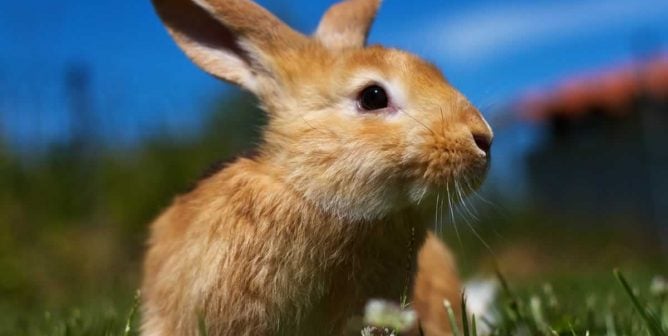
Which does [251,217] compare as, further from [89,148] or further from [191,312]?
[89,148]

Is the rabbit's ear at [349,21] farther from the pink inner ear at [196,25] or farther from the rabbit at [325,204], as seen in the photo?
the rabbit at [325,204]

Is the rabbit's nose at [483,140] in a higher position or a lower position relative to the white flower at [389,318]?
higher

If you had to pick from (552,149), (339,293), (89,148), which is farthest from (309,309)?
(552,149)

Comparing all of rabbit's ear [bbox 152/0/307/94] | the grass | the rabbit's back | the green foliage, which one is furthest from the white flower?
the green foliage

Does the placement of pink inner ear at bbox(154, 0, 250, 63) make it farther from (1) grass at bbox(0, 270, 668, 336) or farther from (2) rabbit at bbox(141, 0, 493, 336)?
(1) grass at bbox(0, 270, 668, 336)

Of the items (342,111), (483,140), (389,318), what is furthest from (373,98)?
(389,318)

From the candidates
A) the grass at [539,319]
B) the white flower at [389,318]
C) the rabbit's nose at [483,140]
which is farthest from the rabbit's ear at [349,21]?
the white flower at [389,318]

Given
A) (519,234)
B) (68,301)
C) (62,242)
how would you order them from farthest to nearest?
(519,234) → (62,242) → (68,301)
